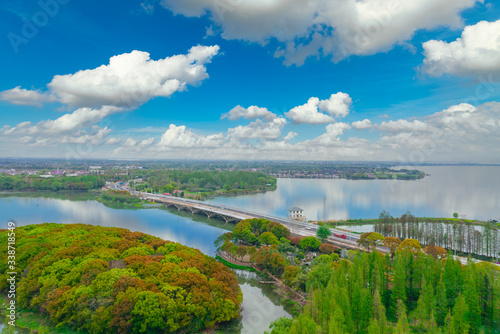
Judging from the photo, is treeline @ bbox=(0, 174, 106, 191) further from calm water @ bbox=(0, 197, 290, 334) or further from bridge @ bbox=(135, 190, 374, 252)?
bridge @ bbox=(135, 190, 374, 252)

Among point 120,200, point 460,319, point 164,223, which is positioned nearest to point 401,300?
point 460,319

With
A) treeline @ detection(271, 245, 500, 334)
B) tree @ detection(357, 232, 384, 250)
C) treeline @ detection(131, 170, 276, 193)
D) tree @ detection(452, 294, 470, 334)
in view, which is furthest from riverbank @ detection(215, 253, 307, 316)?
treeline @ detection(131, 170, 276, 193)

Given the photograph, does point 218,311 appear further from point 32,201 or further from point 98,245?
point 32,201

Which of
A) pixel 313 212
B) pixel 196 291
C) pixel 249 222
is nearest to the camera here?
pixel 196 291

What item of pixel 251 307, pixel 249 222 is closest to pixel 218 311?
pixel 251 307

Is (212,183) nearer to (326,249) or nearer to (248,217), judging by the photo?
(248,217)

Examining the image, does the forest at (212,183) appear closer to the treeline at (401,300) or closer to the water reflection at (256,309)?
the water reflection at (256,309)
